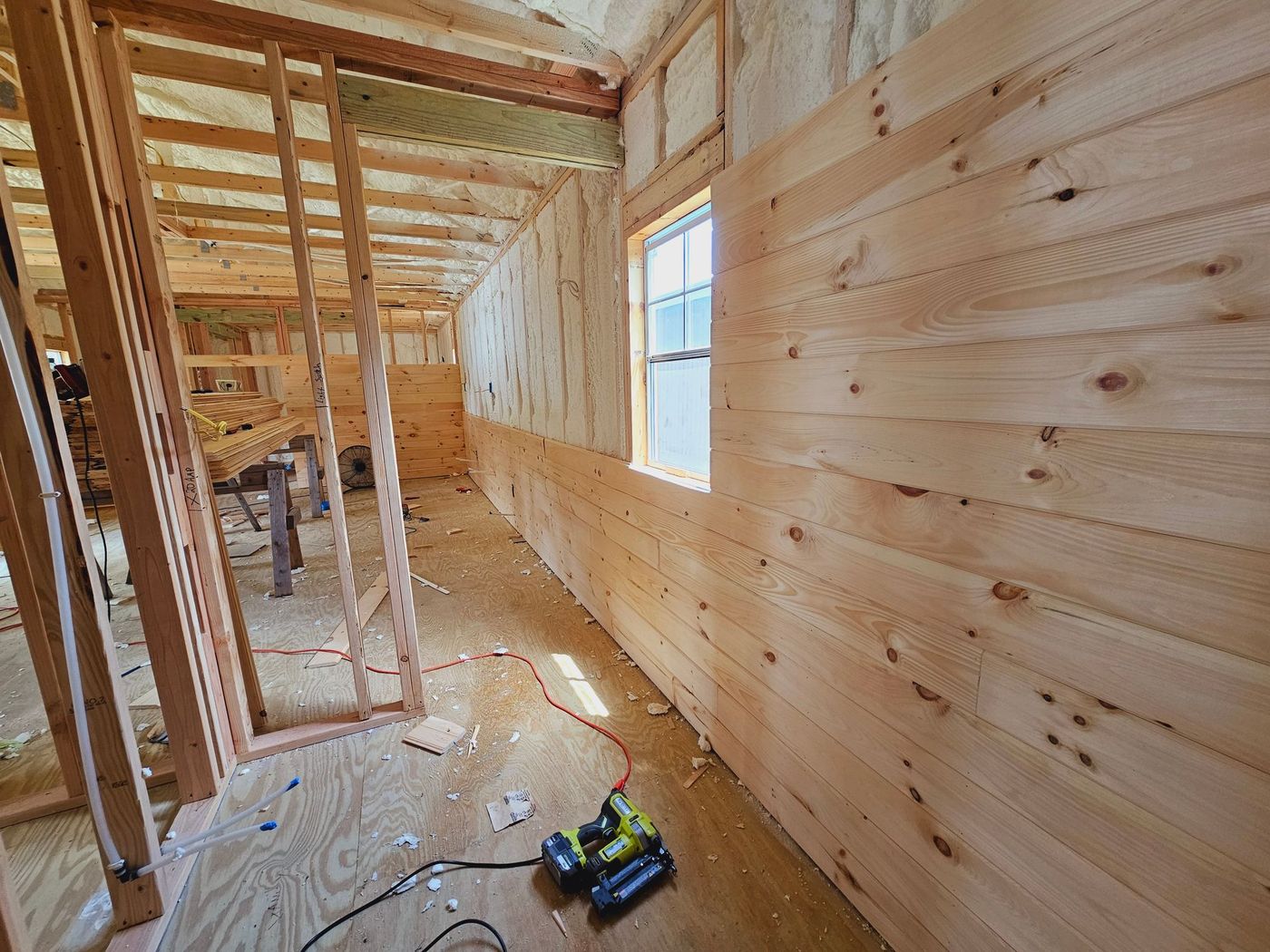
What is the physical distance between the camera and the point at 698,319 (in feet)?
6.05

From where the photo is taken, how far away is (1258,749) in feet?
1.93

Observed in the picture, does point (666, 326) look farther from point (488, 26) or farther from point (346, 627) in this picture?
point (346, 627)

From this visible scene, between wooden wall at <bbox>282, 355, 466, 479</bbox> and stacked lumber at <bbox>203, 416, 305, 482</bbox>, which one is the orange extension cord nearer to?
stacked lumber at <bbox>203, 416, 305, 482</bbox>

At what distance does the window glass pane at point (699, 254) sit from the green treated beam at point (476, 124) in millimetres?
591

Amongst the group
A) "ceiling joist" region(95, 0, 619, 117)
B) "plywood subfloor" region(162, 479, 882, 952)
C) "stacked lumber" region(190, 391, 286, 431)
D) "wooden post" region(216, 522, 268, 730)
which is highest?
"ceiling joist" region(95, 0, 619, 117)

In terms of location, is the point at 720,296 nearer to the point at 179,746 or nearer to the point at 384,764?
the point at 384,764

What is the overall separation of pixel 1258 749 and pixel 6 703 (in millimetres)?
4041

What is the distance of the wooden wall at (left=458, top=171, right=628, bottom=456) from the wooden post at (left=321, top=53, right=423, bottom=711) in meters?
1.02

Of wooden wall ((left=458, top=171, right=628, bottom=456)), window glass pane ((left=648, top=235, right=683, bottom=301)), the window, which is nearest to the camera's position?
the window

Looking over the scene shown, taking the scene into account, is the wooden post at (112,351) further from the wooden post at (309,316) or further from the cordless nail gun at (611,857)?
the cordless nail gun at (611,857)

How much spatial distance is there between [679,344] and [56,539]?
1847mm

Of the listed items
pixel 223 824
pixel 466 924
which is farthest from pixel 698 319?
pixel 223 824

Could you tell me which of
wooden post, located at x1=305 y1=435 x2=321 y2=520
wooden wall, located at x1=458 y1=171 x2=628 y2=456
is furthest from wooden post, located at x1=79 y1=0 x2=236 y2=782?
wooden post, located at x1=305 y1=435 x2=321 y2=520

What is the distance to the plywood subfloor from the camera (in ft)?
4.02
